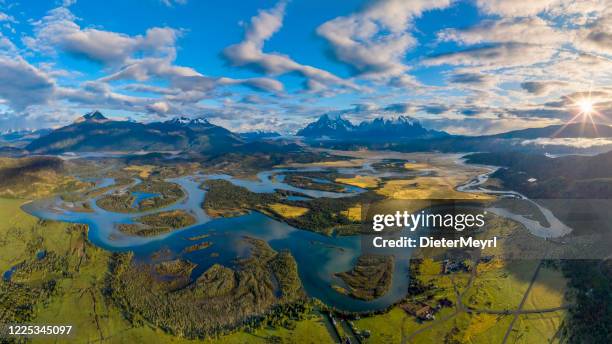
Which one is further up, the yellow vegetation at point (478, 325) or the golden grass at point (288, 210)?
the golden grass at point (288, 210)


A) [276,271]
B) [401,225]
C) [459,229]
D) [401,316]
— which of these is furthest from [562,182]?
[276,271]

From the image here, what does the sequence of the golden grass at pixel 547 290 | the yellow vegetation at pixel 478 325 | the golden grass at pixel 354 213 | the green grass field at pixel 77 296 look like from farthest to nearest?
the golden grass at pixel 354 213
the golden grass at pixel 547 290
the green grass field at pixel 77 296
the yellow vegetation at pixel 478 325

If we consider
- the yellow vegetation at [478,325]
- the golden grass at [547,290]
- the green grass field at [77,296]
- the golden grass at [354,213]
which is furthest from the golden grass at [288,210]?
the golden grass at [547,290]

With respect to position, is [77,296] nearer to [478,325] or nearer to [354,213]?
[478,325]

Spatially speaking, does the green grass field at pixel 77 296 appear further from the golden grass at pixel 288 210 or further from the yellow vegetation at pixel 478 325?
the golden grass at pixel 288 210

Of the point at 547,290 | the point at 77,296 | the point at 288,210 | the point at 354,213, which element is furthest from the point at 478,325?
the point at 288,210

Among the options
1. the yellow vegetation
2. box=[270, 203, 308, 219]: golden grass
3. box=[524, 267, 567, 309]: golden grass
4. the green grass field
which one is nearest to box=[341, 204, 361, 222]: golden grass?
box=[270, 203, 308, 219]: golden grass

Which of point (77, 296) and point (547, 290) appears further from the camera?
point (77, 296)

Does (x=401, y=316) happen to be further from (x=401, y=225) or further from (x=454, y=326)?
(x=401, y=225)
